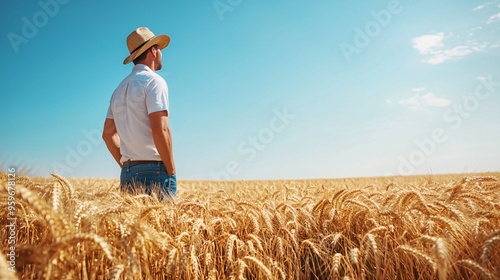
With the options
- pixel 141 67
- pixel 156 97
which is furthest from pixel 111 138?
pixel 156 97

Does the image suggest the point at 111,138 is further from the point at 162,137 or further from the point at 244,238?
the point at 244,238

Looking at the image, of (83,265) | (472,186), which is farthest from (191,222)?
(472,186)

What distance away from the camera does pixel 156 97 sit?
2.96 metres

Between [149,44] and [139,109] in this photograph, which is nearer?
[139,109]

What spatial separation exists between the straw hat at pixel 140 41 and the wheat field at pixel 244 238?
1.78 m

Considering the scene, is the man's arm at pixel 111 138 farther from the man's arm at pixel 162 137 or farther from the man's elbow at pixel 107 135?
the man's arm at pixel 162 137

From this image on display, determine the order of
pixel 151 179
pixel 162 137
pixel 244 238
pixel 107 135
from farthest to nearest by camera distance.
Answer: pixel 107 135
pixel 151 179
pixel 162 137
pixel 244 238

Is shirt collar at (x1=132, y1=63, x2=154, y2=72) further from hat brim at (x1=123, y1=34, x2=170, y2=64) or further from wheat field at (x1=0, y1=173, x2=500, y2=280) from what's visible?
wheat field at (x1=0, y1=173, x2=500, y2=280)

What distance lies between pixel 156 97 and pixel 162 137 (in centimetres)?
41

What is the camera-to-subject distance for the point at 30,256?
1.10 meters

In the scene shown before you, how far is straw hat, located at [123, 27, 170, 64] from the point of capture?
11.1 feet

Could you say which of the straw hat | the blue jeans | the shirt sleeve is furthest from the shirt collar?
the blue jeans

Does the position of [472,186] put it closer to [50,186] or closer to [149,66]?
[149,66]

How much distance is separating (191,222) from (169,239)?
0.43m
